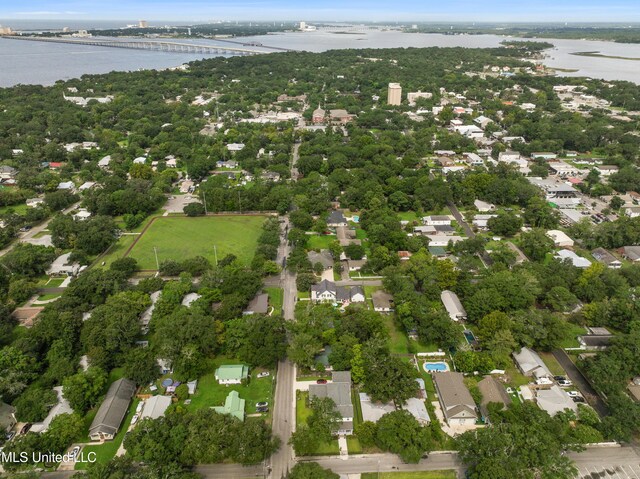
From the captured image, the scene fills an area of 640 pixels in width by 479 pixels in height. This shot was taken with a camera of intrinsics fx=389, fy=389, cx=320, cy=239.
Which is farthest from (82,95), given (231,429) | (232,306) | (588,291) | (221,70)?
(588,291)

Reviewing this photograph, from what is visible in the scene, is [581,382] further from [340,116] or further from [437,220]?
[340,116]

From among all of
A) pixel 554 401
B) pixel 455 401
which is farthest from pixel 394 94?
pixel 455 401

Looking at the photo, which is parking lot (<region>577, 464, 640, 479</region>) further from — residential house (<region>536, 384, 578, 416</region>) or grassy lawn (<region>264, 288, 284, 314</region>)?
grassy lawn (<region>264, 288, 284, 314</region>)

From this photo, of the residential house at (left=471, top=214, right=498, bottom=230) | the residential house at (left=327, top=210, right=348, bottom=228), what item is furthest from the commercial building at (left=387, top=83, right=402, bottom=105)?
the residential house at (left=327, top=210, right=348, bottom=228)

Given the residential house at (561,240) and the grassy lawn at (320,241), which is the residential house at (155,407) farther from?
the residential house at (561,240)

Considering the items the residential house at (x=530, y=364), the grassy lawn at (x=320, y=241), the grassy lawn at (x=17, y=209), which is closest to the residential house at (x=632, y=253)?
the residential house at (x=530, y=364)
